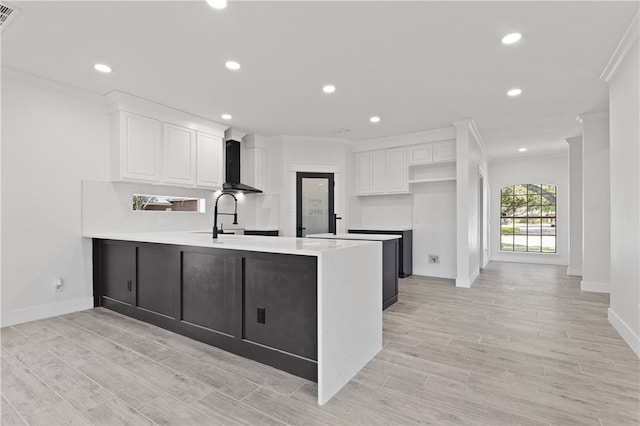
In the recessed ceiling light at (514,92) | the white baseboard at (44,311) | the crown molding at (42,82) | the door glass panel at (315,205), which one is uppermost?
the recessed ceiling light at (514,92)

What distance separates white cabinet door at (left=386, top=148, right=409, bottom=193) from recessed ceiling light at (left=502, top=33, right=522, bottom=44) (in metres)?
3.46

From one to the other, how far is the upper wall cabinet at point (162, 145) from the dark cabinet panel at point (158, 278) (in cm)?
134

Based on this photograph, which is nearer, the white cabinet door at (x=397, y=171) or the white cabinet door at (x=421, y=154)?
the white cabinet door at (x=421, y=154)

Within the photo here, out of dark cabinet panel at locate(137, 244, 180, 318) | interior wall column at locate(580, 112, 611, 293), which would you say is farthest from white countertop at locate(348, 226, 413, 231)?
dark cabinet panel at locate(137, 244, 180, 318)

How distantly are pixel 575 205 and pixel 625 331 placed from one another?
422 centimetres

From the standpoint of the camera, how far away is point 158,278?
10.6ft

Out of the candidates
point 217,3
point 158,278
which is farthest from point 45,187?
point 217,3

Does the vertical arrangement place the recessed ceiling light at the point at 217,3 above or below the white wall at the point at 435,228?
above

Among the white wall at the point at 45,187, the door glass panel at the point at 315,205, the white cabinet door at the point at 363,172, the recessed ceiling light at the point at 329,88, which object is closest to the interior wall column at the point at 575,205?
the white cabinet door at the point at 363,172

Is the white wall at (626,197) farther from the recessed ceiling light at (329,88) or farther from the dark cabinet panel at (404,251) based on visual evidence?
the dark cabinet panel at (404,251)

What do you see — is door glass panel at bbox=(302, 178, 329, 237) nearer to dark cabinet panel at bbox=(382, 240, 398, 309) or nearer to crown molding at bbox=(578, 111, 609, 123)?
dark cabinet panel at bbox=(382, 240, 398, 309)

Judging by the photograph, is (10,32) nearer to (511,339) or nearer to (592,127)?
(511,339)

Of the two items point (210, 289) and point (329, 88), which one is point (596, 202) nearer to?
point (329, 88)

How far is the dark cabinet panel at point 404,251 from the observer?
6.05 m
